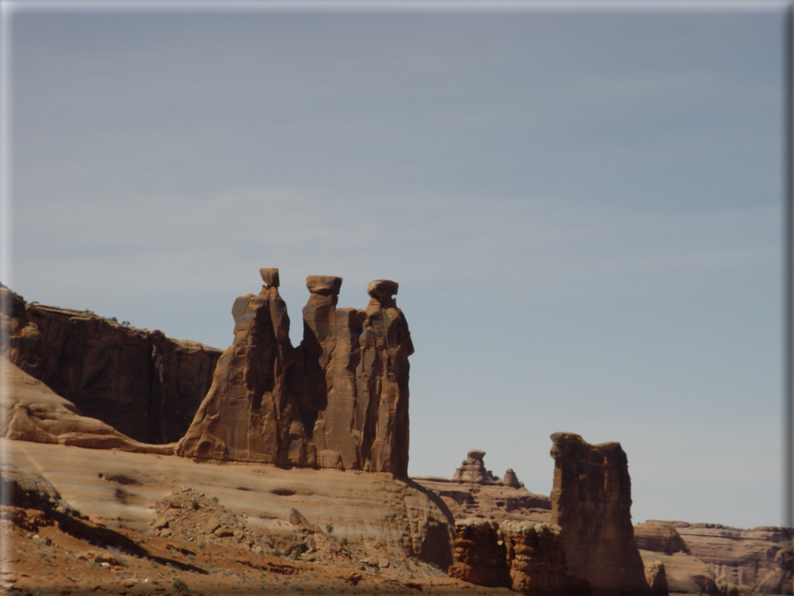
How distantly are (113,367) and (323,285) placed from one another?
21.4 meters

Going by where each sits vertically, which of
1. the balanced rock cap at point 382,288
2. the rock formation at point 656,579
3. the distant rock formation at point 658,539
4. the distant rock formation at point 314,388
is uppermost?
the balanced rock cap at point 382,288

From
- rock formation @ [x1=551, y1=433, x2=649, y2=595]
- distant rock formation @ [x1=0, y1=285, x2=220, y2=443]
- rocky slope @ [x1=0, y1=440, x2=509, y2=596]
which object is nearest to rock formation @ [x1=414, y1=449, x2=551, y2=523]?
rock formation @ [x1=551, y1=433, x2=649, y2=595]

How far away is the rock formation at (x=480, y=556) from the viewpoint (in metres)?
77.6

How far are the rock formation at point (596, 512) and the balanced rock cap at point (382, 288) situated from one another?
2550 cm

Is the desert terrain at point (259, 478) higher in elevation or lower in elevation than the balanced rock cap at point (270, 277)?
lower

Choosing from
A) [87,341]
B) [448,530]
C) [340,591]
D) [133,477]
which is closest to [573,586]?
[340,591]

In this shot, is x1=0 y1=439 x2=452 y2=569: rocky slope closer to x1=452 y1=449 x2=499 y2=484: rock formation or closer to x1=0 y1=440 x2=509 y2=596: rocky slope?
x1=0 y1=440 x2=509 y2=596: rocky slope

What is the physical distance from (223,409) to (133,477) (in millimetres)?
13077

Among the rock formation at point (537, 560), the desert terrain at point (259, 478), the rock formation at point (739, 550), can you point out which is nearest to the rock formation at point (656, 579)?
the desert terrain at point (259, 478)

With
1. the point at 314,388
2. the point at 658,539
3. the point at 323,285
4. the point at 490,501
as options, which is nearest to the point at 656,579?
the point at 658,539

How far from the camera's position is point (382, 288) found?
112 meters

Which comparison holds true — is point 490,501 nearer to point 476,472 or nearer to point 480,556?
point 476,472

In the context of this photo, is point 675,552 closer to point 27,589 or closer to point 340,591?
point 340,591

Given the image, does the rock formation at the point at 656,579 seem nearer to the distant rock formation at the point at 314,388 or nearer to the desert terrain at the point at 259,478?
the desert terrain at the point at 259,478
